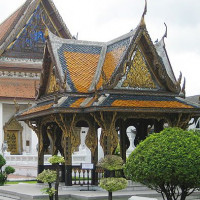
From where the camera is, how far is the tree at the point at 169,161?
11.2 m

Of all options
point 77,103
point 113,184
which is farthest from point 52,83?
point 113,184

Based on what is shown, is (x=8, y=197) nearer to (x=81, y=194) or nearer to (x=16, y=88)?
(x=81, y=194)

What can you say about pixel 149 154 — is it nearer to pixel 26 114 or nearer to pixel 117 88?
pixel 117 88

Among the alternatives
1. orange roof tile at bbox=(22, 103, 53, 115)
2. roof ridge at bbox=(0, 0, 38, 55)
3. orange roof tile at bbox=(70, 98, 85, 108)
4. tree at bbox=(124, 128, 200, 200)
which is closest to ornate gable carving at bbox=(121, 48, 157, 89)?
orange roof tile at bbox=(70, 98, 85, 108)

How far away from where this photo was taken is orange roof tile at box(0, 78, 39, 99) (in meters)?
39.8

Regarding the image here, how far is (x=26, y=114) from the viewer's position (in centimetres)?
1861

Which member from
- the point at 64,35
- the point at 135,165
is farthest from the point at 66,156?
the point at 64,35

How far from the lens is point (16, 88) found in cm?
4062

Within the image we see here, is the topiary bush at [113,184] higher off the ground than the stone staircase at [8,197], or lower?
higher

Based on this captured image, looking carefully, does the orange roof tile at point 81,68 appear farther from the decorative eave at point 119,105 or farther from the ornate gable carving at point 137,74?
the ornate gable carving at point 137,74

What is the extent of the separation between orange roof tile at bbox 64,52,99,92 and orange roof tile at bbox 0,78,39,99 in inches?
858

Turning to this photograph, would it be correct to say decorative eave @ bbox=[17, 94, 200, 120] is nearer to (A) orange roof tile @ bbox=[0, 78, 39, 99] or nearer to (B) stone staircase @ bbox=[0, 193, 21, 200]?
(B) stone staircase @ bbox=[0, 193, 21, 200]

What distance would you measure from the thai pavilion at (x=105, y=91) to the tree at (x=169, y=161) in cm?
411

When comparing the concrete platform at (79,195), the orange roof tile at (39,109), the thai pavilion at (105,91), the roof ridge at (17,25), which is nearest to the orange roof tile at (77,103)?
the thai pavilion at (105,91)
